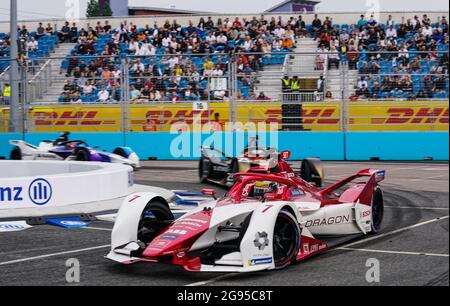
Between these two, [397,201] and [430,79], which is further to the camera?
[430,79]

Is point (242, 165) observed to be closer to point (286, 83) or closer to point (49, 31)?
point (286, 83)

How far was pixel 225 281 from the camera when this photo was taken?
7.78 m

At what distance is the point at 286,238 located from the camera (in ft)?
27.4

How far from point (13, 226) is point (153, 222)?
10.8 feet

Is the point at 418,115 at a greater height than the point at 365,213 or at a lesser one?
greater

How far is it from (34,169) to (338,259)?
904 cm

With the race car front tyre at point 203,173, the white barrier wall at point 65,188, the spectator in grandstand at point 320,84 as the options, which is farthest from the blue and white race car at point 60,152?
the spectator in grandstand at point 320,84

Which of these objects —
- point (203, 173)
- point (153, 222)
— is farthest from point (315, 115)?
point (153, 222)

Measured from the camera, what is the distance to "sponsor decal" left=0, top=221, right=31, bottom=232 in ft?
36.6

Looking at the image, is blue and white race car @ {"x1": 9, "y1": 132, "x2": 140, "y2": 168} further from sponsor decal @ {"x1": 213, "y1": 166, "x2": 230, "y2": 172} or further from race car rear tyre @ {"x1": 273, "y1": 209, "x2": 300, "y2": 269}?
race car rear tyre @ {"x1": 273, "y1": 209, "x2": 300, "y2": 269}

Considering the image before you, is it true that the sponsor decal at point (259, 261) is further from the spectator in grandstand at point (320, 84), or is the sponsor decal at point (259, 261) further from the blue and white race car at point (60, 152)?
the spectator in grandstand at point (320, 84)

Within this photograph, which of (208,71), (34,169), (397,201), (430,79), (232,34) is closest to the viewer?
(397,201)
